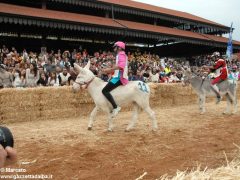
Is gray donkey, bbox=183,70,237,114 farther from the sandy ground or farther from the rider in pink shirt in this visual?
the rider in pink shirt

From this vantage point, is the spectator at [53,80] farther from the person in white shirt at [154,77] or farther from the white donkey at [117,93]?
the person in white shirt at [154,77]

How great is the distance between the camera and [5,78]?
546 inches

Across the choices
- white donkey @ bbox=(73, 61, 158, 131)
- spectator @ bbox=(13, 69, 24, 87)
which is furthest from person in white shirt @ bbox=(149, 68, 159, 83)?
white donkey @ bbox=(73, 61, 158, 131)

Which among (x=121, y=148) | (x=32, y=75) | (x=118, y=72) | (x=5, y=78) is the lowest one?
(x=121, y=148)

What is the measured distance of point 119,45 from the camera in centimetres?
1018

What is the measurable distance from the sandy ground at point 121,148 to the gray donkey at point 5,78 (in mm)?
2123

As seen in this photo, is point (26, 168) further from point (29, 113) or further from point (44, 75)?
point (44, 75)

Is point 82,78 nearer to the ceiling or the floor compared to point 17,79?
nearer to the ceiling

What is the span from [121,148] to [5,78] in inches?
294

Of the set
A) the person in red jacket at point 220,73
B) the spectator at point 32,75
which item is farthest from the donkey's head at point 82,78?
the person in red jacket at point 220,73

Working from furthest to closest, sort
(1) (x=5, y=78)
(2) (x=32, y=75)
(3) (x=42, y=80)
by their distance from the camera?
(3) (x=42, y=80) → (2) (x=32, y=75) → (1) (x=5, y=78)

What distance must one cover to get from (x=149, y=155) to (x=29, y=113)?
274 inches

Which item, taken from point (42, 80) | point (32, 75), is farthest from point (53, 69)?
point (32, 75)

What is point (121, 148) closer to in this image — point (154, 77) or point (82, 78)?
point (82, 78)
